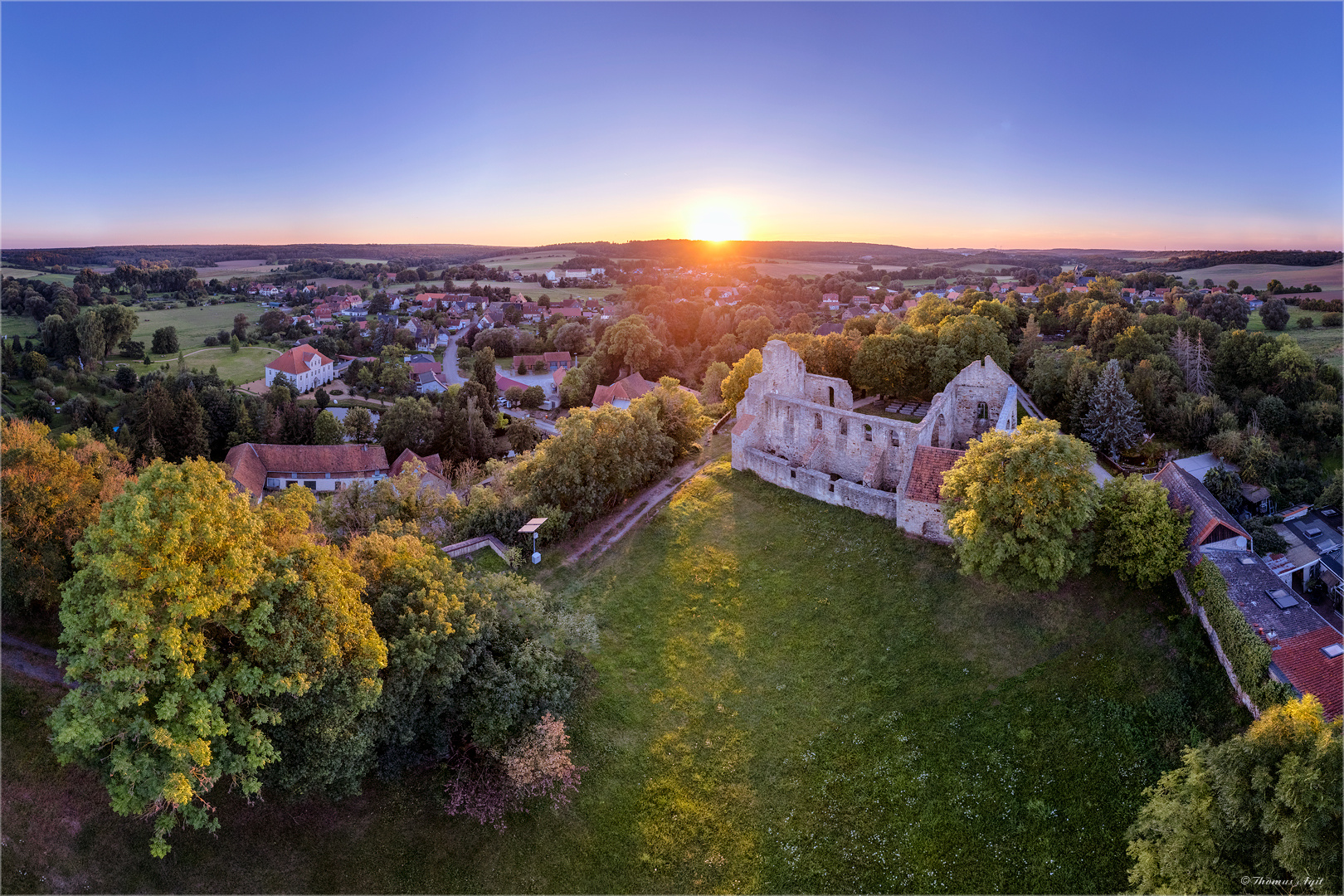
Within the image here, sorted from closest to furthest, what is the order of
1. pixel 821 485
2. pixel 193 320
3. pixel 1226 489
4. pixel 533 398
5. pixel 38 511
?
pixel 38 511
pixel 821 485
pixel 1226 489
pixel 533 398
pixel 193 320

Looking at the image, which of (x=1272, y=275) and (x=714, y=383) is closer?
(x=714, y=383)

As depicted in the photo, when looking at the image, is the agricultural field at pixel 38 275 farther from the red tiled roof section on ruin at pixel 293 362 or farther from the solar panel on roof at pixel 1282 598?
the solar panel on roof at pixel 1282 598

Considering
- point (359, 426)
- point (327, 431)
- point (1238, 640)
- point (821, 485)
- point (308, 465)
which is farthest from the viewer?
point (359, 426)

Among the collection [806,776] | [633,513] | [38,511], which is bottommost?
[806,776]

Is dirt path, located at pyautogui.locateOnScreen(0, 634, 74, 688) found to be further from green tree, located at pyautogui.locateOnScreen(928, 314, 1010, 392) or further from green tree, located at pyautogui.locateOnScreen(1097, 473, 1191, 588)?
green tree, located at pyautogui.locateOnScreen(928, 314, 1010, 392)

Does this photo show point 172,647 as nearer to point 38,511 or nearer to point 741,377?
point 38,511

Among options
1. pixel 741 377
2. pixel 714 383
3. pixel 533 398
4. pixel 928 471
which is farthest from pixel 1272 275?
pixel 533 398

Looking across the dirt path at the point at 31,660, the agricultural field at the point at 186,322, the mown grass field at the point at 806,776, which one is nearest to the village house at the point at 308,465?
the dirt path at the point at 31,660
